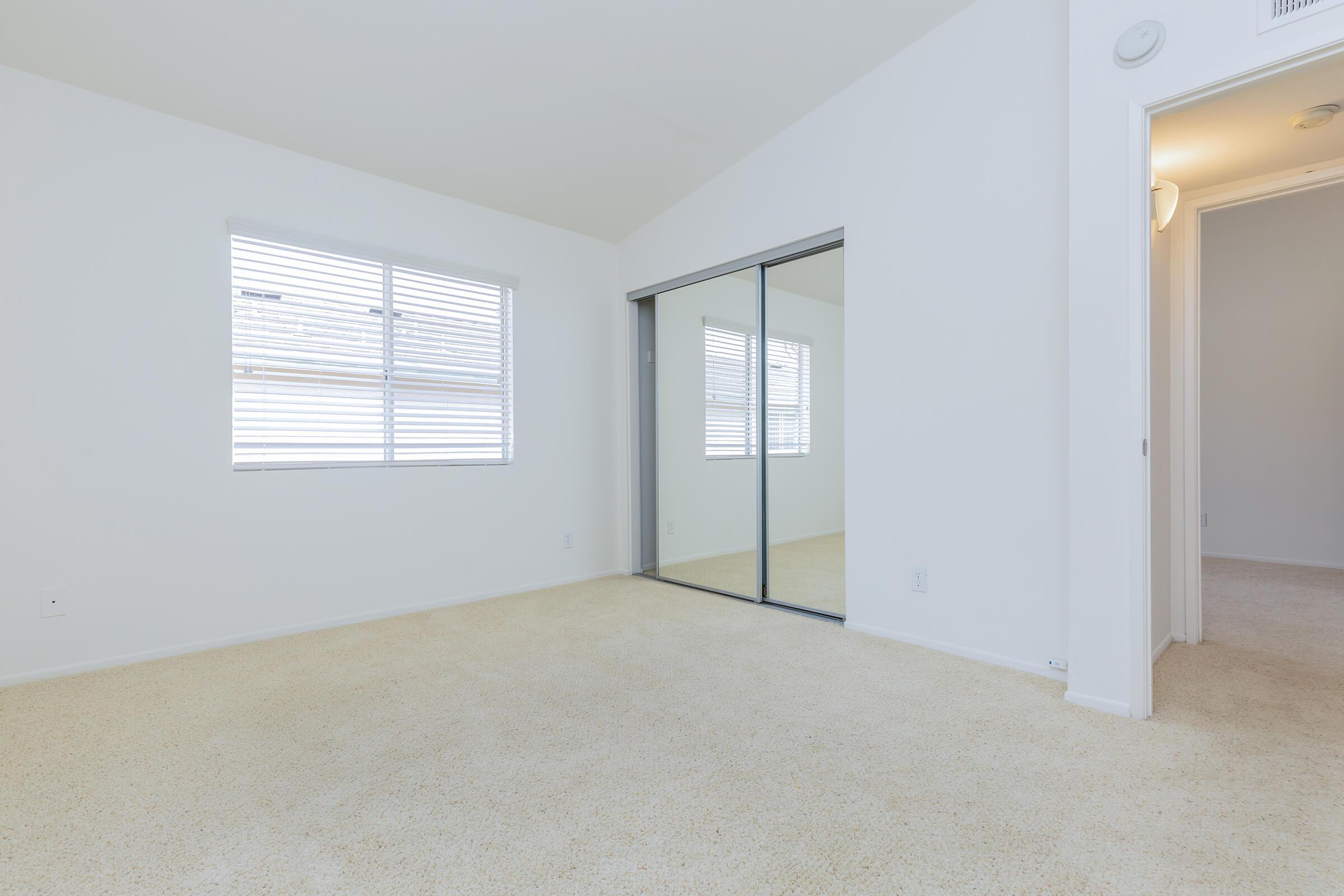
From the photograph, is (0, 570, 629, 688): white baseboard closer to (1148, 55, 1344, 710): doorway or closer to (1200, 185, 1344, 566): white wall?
(1148, 55, 1344, 710): doorway

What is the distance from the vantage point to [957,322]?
2.92 metres

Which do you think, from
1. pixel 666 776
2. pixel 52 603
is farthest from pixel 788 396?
pixel 52 603

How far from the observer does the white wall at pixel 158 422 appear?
2.70 meters

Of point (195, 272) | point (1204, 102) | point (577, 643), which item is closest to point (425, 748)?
point (577, 643)

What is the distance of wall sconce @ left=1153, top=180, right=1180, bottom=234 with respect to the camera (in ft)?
8.94

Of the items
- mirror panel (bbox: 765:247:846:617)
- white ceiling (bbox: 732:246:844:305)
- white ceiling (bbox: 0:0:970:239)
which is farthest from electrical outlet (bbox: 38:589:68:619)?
white ceiling (bbox: 732:246:844:305)

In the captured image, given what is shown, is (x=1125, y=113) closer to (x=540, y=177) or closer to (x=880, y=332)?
(x=880, y=332)

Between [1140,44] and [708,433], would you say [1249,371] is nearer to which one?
[1140,44]

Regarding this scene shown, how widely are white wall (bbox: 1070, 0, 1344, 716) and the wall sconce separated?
2.08 ft

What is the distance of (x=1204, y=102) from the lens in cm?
218

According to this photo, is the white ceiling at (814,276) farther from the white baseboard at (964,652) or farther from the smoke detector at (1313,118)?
the smoke detector at (1313,118)

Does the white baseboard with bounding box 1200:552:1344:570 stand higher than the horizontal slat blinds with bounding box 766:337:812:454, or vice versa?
the horizontal slat blinds with bounding box 766:337:812:454

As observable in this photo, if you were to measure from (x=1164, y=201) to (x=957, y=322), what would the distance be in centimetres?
97

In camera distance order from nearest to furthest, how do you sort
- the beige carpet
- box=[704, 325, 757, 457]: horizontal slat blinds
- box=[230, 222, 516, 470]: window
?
the beige carpet
box=[230, 222, 516, 470]: window
box=[704, 325, 757, 457]: horizontal slat blinds
